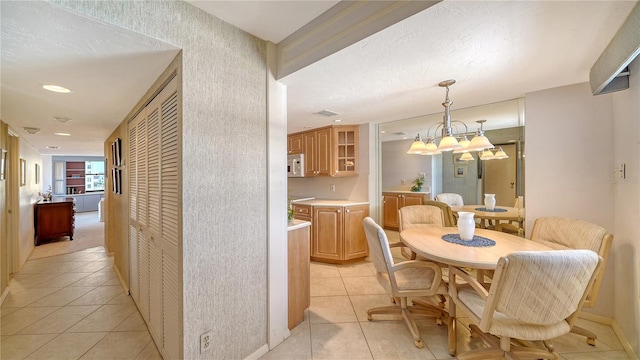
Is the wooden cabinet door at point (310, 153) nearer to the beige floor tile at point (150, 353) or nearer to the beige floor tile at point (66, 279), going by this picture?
the beige floor tile at point (150, 353)

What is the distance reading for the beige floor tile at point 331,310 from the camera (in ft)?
7.16

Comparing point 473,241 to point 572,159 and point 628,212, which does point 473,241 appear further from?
point 572,159

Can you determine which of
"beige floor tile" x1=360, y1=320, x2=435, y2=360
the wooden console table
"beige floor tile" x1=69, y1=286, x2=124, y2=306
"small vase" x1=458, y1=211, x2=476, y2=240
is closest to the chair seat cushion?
"beige floor tile" x1=360, y1=320, x2=435, y2=360

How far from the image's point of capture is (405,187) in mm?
4977

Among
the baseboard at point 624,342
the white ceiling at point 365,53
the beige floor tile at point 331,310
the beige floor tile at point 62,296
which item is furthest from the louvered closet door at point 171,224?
the baseboard at point 624,342

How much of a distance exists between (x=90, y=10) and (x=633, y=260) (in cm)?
365

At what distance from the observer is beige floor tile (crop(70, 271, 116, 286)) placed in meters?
3.00

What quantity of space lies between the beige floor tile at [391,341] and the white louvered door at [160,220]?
4.52 feet

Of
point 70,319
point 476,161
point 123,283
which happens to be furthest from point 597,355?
point 123,283

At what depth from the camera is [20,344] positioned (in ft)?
6.24

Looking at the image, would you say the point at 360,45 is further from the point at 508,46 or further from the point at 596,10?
the point at 596,10

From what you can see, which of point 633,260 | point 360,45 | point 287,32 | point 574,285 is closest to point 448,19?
point 360,45

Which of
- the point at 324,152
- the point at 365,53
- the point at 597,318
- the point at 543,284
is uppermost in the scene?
the point at 365,53

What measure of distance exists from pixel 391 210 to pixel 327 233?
2.18 metres
